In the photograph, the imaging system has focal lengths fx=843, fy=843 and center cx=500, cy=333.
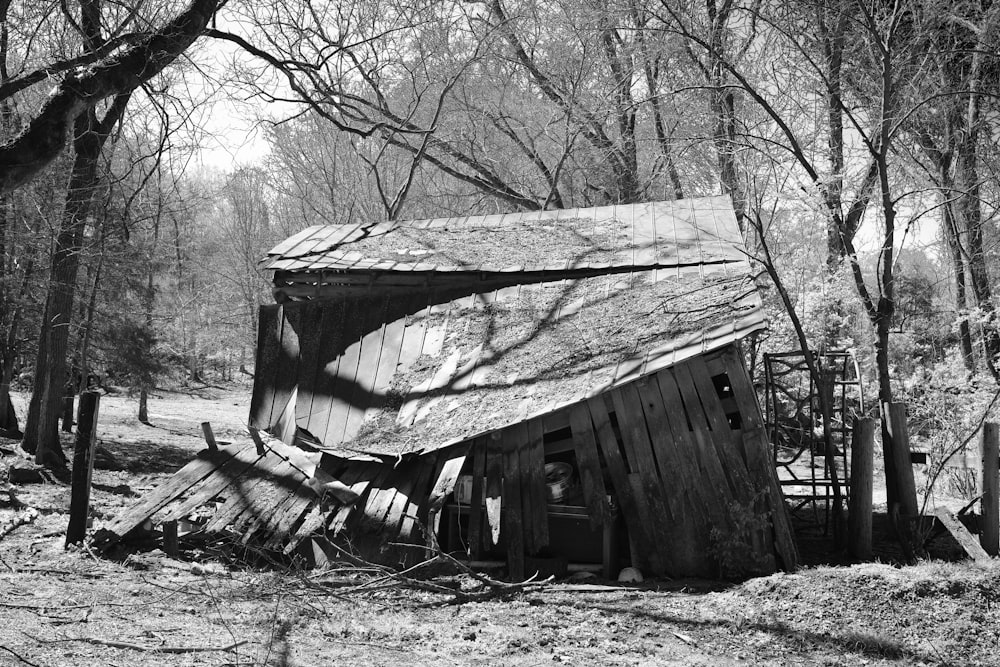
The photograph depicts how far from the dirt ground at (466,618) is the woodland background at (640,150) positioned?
11.5 feet

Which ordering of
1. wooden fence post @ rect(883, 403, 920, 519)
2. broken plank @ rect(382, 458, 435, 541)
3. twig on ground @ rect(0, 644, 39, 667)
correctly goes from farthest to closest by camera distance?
wooden fence post @ rect(883, 403, 920, 519) < broken plank @ rect(382, 458, 435, 541) < twig on ground @ rect(0, 644, 39, 667)

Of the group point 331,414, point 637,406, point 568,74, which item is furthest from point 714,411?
point 568,74

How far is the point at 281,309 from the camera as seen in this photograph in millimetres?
10367

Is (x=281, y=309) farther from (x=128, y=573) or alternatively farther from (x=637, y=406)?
(x=637, y=406)

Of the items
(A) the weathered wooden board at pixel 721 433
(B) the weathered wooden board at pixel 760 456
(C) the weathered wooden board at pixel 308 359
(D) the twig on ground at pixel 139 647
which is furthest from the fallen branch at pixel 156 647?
(B) the weathered wooden board at pixel 760 456

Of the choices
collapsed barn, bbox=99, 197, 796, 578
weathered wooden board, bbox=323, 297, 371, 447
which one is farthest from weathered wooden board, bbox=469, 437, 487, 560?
weathered wooden board, bbox=323, 297, 371, 447

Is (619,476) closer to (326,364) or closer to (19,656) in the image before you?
(326,364)

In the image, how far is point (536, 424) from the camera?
809 cm

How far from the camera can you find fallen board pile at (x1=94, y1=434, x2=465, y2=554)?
25.6 ft

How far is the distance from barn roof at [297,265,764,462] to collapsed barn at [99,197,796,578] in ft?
0.08

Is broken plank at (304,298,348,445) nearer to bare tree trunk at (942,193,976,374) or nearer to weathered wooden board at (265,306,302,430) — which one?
weathered wooden board at (265,306,302,430)

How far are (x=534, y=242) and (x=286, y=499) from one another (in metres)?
4.66

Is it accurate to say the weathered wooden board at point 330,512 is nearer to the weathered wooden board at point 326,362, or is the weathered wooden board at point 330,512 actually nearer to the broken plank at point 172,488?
the weathered wooden board at point 326,362

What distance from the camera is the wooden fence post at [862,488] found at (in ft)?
27.3
